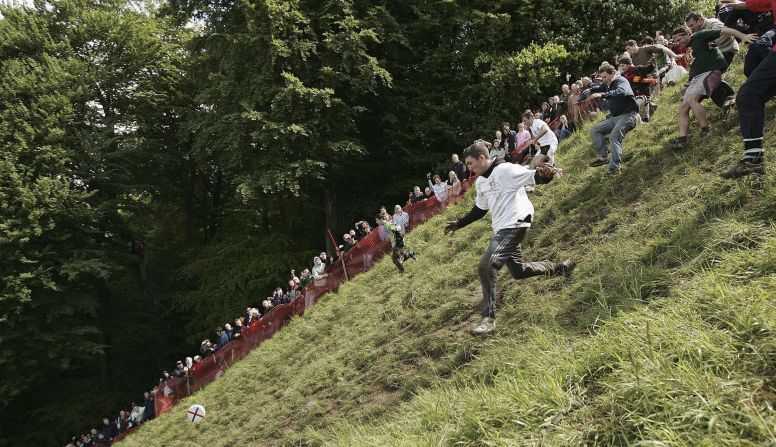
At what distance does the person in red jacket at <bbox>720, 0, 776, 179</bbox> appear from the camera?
4.89 metres

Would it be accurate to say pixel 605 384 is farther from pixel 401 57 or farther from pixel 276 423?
pixel 401 57

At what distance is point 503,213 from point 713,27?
12.5 feet

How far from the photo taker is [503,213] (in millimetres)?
5633

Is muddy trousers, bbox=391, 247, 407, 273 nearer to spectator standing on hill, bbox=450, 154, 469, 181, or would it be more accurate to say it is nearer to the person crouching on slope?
the person crouching on slope

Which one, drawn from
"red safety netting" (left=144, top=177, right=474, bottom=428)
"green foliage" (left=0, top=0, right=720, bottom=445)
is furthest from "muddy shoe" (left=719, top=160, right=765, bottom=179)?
"green foliage" (left=0, top=0, right=720, bottom=445)

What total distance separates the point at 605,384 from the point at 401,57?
2415 centimetres

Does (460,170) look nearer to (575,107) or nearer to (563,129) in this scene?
(563,129)

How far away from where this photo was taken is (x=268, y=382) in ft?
37.7

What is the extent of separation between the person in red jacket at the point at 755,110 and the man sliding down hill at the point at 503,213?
175 centimetres

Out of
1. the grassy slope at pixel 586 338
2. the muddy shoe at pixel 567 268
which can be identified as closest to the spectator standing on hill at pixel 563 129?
the grassy slope at pixel 586 338

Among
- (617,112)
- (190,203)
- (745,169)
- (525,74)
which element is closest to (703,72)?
(617,112)

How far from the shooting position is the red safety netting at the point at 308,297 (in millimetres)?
15117

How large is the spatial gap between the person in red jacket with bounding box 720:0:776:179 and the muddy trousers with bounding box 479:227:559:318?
2021 millimetres

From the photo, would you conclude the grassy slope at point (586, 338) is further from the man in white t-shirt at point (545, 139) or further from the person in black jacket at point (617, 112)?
the man in white t-shirt at point (545, 139)
